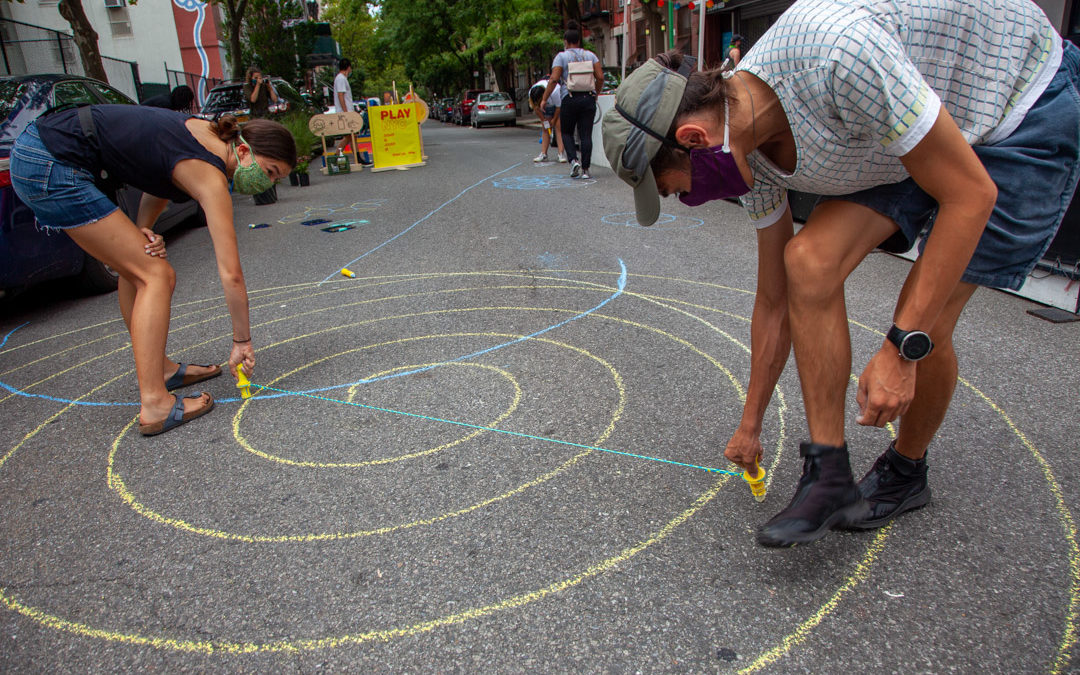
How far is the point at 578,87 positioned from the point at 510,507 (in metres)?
8.24

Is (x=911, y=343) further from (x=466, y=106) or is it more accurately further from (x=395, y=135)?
(x=466, y=106)

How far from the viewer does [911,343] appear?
5.20 ft

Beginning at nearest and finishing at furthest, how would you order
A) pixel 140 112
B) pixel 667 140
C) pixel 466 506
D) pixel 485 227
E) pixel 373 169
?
pixel 667 140
pixel 466 506
pixel 140 112
pixel 485 227
pixel 373 169

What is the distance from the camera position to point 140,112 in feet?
9.37

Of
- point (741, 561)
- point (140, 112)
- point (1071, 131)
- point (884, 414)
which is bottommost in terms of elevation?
point (741, 561)

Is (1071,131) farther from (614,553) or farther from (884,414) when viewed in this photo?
(614,553)

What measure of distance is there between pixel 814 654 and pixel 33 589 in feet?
6.82

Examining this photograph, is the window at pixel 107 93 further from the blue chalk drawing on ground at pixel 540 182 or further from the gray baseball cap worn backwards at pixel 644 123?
the gray baseball cap worn backwards at pixel 644 123

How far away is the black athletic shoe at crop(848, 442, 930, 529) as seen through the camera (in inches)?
79.8

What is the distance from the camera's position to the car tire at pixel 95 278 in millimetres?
4921

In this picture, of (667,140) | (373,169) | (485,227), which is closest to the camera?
(667,140)

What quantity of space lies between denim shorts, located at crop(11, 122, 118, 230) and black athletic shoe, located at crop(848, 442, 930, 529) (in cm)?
303

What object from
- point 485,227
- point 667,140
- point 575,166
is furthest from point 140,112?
point 575,166

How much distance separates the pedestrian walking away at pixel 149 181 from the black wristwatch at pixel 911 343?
7.56 ft
